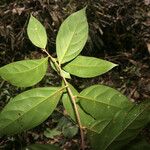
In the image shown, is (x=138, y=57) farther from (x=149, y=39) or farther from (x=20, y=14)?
(x=20, y=14)

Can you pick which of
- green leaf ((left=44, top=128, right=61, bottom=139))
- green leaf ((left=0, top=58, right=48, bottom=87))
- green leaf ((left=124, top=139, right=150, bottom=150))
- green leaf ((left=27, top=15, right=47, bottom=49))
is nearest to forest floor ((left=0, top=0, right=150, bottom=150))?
green leaf ((left=44, top=128, right=61, bottom=139))

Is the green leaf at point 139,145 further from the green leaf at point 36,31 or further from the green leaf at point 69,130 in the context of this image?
the green leaf at point 69,130

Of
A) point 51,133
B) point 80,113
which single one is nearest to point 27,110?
point 80,113

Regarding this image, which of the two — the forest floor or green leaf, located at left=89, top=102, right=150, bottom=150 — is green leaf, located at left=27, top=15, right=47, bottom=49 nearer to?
green leaf, located at left=89, top=102, right=150, bottom=150

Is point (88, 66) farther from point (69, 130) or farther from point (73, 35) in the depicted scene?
point (69, 130)

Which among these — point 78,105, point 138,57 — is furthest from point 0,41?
point 78,105

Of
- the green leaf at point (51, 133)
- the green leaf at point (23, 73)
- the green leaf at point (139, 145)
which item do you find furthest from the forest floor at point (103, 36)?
the green leaf at point (139, 145)
